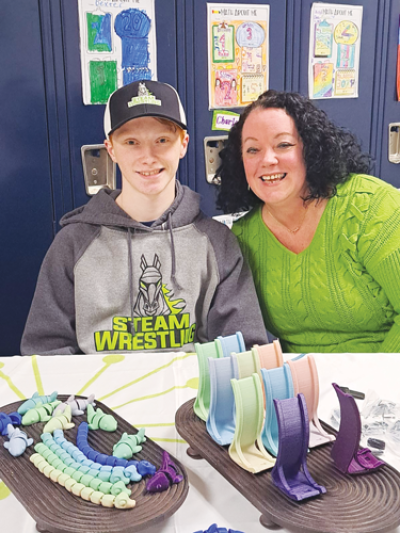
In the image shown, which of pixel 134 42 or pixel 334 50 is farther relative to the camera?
pixel 334 50

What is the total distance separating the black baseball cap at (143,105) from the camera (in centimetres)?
162

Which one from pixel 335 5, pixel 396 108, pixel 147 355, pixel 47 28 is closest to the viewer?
pixel 147 355

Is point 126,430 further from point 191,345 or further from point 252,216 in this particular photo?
point 252,216


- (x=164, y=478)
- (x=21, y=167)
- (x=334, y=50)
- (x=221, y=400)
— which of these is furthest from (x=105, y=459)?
(x=334, y=50)

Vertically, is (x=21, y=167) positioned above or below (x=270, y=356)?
above

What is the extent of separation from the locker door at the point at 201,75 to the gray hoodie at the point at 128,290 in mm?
831

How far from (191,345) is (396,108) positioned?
1801 mm

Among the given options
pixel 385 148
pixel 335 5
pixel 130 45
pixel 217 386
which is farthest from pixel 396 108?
pixel 217 386

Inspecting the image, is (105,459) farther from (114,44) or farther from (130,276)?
(114,44)

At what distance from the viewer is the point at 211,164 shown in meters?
2.55

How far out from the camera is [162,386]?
1.30m

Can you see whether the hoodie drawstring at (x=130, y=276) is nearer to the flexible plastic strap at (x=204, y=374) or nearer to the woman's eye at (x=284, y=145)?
the woman's eye at (x=284, y=145)

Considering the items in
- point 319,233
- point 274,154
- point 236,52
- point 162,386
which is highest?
point 236,52

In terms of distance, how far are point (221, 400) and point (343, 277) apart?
796mm
